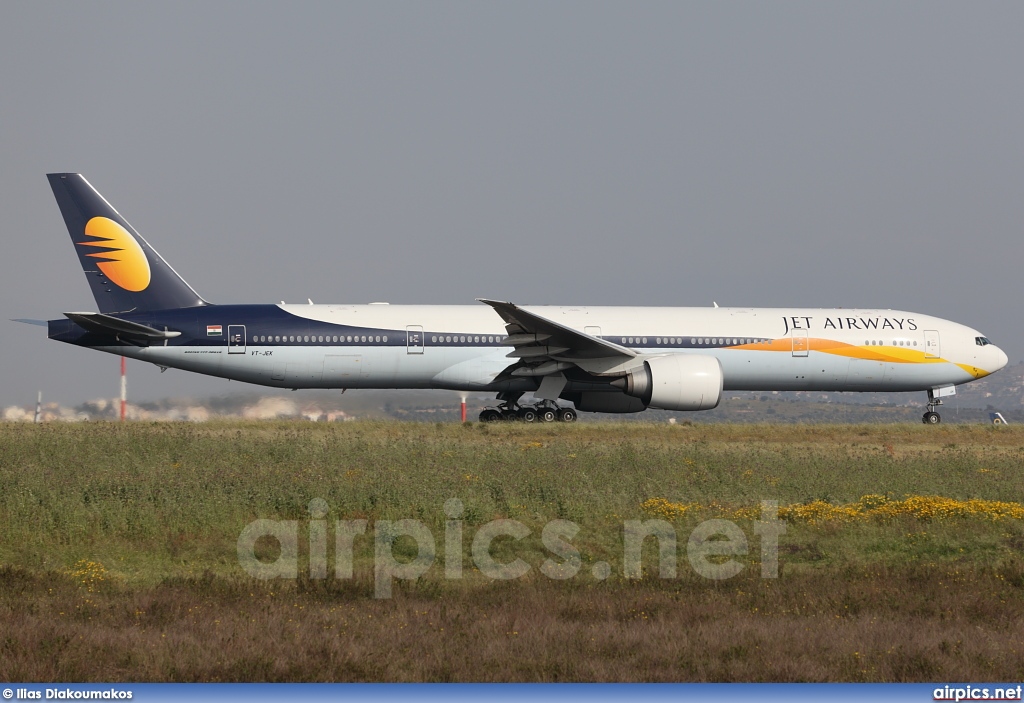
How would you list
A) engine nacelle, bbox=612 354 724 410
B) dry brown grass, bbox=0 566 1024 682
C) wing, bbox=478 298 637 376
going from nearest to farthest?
dry brown grass, bbox=0 566 1024 682 → engine nacelle, bbox=612 354 724 410 → wing, bbox=478 298 637 376

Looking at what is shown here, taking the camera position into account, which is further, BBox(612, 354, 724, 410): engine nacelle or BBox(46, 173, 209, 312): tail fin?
BBox(46, 173, 209, 312): tail fin

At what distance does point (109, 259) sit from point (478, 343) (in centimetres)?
1009

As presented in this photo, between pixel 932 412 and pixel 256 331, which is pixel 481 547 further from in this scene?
pixel 932 412

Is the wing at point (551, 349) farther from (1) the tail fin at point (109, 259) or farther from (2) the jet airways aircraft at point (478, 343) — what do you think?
(1) the tail fin at point (109, 259)

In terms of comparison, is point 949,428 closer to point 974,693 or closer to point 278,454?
point 278,454

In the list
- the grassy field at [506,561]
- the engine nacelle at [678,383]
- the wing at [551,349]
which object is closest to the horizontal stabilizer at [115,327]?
the grassy field at [506,561]

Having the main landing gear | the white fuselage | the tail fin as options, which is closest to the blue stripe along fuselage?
the white fuselage

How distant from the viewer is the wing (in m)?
26.4

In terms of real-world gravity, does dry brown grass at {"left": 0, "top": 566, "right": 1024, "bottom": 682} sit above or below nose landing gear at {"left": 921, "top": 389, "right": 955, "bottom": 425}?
below

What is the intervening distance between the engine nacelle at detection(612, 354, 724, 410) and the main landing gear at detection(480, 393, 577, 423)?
3109 millimetres

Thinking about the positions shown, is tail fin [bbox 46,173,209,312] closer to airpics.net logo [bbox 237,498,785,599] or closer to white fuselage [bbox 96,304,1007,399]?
white fuselage [bbox 96,304,1007,399]

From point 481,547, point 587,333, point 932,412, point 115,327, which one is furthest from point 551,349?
point 481,547

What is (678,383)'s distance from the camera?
84.1 ft

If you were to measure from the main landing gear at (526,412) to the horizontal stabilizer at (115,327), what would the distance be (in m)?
8.74
